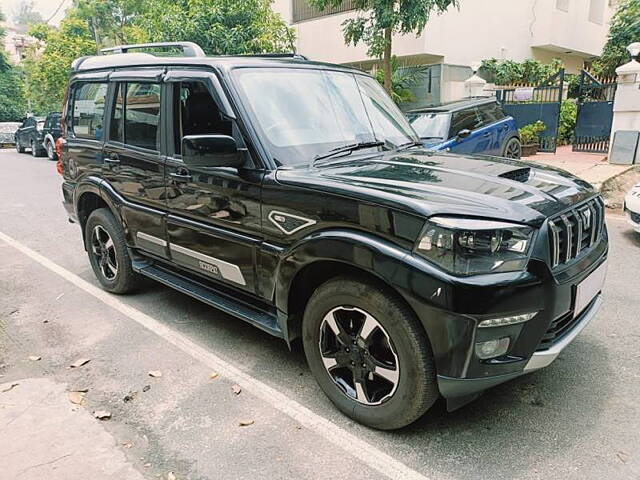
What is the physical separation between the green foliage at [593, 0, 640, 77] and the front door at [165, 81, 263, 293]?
1953 centimetres

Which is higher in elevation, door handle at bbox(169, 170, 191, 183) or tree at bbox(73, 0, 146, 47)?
tree at bbox(73, 0, 146, 47)

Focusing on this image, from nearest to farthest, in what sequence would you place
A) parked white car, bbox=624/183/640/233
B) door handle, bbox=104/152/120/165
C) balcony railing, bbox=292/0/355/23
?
door handle, bbox=104/152/120/165 → parked white car, bbox=624/183/640/233 → balcony railing, bbox=292/0/355/23

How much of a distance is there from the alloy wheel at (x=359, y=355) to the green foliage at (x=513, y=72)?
15.4 m

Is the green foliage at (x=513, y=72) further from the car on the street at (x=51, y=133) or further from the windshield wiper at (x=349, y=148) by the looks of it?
the car on the street at (x=51, y=133)

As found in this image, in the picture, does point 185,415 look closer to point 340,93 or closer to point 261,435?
point 261,435

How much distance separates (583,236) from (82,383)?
127 inches

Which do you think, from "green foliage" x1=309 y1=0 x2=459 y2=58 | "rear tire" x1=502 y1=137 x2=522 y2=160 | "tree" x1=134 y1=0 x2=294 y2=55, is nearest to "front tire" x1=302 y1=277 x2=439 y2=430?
"rear tire" x1=502 y1=137 x2=522 y2=160

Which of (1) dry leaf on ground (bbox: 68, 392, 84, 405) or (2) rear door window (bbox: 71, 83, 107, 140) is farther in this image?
(2) rear door window (bbox: 71, 83, 107, 140)

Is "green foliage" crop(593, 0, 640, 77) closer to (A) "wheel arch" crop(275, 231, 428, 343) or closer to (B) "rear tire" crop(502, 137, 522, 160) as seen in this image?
(B) "rear tire" crop(502, 137, 522, 160)

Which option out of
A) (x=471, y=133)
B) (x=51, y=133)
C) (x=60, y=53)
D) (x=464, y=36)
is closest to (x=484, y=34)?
(x=464, y=36)

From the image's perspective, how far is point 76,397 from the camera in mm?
3180

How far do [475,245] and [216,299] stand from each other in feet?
6.60

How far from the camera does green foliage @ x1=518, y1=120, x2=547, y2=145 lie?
43.2 ft

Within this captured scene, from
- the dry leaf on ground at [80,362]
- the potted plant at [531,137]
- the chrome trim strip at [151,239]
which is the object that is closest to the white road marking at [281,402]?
the dry leaf on ground at [80,362]
